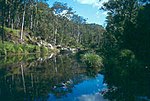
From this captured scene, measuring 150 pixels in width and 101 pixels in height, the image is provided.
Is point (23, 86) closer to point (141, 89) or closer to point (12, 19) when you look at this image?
point (141, 89)

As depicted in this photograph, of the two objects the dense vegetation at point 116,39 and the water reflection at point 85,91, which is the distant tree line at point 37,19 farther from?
the water reflection at point 85,91

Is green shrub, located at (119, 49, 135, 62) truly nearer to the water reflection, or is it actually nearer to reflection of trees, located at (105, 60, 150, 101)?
reflection of trees, located at (105, 60, 150, 101)

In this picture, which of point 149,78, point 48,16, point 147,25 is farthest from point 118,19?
point 48,16

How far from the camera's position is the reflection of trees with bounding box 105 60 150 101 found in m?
24.4

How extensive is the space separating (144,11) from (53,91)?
14.7m

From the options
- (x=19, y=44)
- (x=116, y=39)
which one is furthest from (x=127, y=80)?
(x=19, y=44)

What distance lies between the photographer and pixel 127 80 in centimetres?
2941

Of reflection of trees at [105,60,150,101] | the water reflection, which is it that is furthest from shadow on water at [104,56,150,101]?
the water reflection

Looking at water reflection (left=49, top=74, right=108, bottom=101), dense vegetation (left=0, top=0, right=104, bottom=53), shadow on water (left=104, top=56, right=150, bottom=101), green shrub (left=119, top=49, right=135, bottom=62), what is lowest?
water reflection (left=49, top=74, right=108, bottom=101)

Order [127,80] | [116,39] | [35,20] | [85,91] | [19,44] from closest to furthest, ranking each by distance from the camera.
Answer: [85,91] → [127,80] → [116,39] → [19,44] → [35,20]

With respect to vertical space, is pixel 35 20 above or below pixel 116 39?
above

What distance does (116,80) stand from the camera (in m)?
30.8

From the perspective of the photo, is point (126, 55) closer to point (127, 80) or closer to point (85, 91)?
point (127, 80)

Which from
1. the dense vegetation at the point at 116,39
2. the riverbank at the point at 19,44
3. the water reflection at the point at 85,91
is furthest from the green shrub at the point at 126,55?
the riverbank at the point at 19,44
